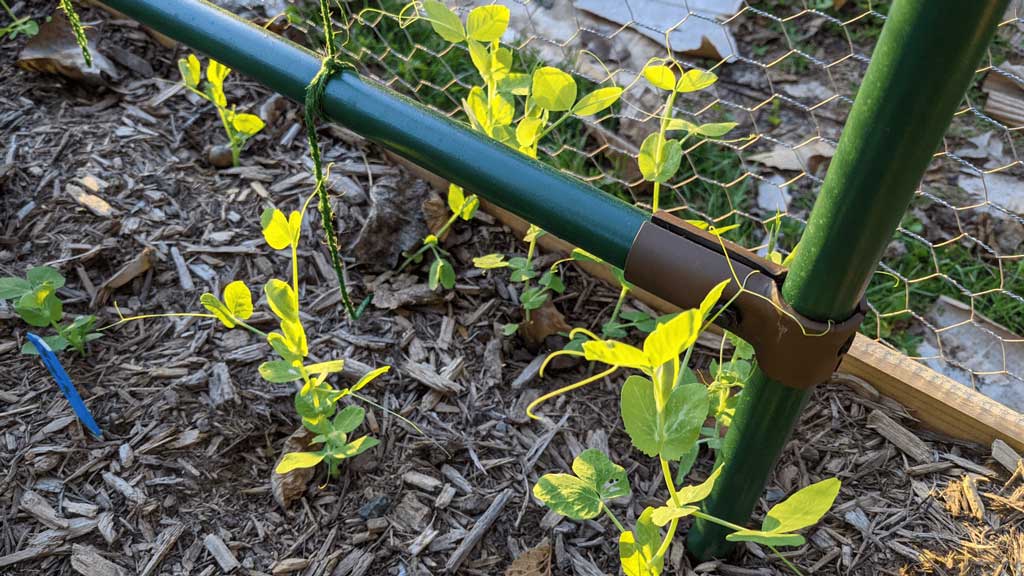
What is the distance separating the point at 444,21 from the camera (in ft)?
3.57

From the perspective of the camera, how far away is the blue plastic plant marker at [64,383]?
1.12m

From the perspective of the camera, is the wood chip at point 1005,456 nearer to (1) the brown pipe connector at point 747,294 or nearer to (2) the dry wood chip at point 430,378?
(1) the brown pipe connector at point 747,294

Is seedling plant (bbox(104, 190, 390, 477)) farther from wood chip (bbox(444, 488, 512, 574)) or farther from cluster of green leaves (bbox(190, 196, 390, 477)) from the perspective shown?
wood chip (bbox(444, 488, 512, 574))

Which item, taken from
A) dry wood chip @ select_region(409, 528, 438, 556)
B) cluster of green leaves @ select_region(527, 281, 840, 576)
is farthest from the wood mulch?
cluster of green leaves @ select_region(527, 281, 840, 576)

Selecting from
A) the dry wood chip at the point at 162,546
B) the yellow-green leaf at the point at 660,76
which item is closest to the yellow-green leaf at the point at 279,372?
A: the dry wood chip at the point at 162,546

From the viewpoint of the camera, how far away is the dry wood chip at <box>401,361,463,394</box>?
1269mm

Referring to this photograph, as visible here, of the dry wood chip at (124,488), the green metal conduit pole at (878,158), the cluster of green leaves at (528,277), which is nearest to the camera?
the green metal conduit pole at (878,158)

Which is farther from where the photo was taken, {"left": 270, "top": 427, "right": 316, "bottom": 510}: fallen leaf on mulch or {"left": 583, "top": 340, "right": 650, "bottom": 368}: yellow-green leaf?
{"left": 270, "top": 427, "right": 316, "bottom": 510}: fallen leaf on mulch

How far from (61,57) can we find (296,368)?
3.34 feet

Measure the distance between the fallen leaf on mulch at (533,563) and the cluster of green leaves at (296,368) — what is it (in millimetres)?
245

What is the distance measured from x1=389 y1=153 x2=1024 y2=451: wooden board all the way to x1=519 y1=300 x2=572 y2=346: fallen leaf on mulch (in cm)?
20

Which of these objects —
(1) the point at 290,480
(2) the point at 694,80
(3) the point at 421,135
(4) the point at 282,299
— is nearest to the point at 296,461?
(1) the point at 290,480

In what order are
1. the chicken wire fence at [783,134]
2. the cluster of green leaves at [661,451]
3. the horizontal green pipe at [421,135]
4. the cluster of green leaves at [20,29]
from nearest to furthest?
1. the cluster of green leaves at [661,451]
2. the horizontal green pipe at [421,135]
3. the chicken wire fence at [783,134]
4. the cluster of green leaves at [20,29]

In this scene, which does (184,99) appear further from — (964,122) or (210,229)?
(964,122)
